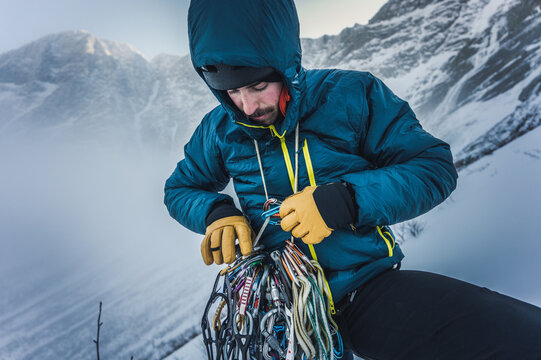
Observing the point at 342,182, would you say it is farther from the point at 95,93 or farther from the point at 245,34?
the point at 95,93

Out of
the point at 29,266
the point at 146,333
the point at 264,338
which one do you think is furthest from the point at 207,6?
the point at 29,266

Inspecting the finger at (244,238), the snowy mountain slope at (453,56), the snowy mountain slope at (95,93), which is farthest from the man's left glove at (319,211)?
the snowy mountain slope at (95,93)

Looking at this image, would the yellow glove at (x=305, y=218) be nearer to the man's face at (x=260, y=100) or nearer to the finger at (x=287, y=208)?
the finger at (x=287, y=208)

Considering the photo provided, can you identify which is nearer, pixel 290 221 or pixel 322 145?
pixel 290 221

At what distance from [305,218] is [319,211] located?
45 millimetres

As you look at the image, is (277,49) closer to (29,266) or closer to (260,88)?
(260,88)

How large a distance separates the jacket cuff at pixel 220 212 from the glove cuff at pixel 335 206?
0.36 metres

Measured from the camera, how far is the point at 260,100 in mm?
781

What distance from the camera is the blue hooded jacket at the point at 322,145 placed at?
2.23 feet

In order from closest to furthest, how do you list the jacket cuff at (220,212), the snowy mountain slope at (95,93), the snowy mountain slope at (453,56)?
1. the jacket cuff at (220,212)
2. the snowy mountain slope at (453,56)
3. the snowy mountain slope at (95,93)

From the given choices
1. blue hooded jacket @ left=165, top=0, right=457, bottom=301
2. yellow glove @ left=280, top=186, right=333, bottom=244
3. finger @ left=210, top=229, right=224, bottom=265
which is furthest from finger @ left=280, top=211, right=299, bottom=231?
finger @ left=210, top=229, right=224, bottom=265

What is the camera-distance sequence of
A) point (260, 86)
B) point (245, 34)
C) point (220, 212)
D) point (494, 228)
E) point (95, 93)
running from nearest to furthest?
point (245, 34), point (260, 86), point (220, 212), point (494, 228), point (95, 93)

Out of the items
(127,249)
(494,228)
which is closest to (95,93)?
(127,249)

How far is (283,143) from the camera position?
2.79 ft
